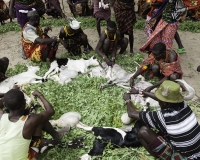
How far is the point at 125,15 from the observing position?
528cm

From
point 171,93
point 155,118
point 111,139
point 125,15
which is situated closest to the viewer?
point 171,93

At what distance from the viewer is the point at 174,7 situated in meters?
4.61

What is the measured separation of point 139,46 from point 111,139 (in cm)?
326

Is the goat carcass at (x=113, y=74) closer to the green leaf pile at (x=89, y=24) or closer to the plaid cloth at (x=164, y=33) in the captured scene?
the plaid cloth at (x=164, y=33)

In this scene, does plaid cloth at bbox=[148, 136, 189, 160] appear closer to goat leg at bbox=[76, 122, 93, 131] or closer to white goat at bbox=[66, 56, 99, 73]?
goat leg at bbox=[76, 122, 93, 131]

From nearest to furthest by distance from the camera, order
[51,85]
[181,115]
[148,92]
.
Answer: [181,115] → [148,92] → [51,85]

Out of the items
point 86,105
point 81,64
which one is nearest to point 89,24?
point 81,64

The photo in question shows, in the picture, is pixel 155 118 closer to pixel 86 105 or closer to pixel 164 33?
pixel 86 105

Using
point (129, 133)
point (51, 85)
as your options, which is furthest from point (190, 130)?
point (51, 85)

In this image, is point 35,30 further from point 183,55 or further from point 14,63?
point 183,55

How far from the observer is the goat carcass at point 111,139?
3069 millimetres

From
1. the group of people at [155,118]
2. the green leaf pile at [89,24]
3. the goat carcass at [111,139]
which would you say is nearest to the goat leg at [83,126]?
the goat carcass at [111,139]

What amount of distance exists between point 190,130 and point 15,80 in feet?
9.87

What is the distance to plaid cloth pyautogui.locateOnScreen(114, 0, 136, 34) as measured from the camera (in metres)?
5.21
